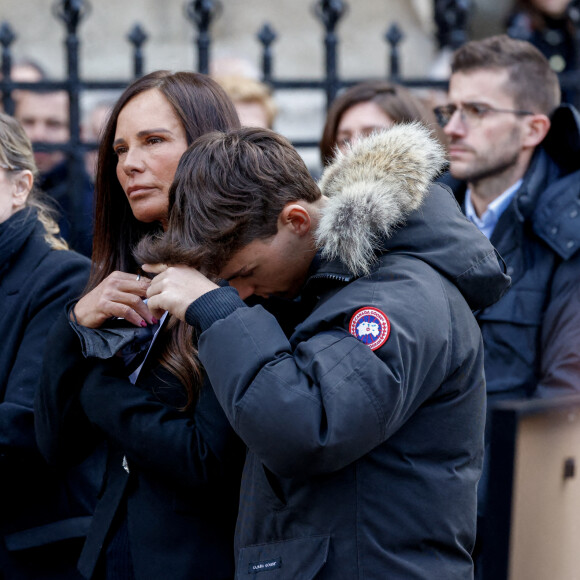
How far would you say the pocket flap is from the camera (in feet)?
6.02

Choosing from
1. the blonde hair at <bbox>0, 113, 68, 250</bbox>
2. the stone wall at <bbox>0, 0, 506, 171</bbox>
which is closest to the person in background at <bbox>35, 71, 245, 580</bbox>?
the blonde hair at <bbox>0, 113, 68, 250</bbox>

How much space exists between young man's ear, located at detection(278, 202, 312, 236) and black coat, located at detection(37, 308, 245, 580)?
0.44m

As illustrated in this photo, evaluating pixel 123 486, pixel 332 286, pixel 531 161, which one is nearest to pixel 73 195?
pixel 531 161

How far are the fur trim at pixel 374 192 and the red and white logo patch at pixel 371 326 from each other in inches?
5.6

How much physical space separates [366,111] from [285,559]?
2.59 metres

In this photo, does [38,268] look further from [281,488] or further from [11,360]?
[281,488]

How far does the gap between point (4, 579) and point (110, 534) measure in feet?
2.45

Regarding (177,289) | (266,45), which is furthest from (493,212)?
(177,289)

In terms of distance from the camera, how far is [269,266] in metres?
2.08

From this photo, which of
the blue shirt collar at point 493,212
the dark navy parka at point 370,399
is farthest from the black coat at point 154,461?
the blue shirt collar at point 493,212

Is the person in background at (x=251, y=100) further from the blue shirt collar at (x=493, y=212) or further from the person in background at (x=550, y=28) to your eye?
the blue shirt collar at (x=493, y=212)

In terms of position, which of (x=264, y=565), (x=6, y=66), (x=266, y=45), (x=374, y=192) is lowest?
(x=264, y=565)

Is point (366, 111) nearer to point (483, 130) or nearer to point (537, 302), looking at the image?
point (483, 130)

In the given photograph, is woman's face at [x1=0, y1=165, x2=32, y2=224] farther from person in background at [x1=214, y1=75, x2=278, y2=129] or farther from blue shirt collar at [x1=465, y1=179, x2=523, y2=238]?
person in background at [x1=214, y1=75, x2=278, y2=129]
